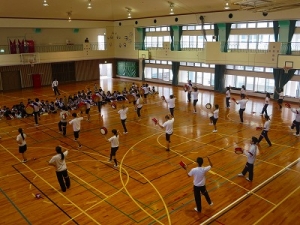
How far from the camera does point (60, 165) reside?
946cm

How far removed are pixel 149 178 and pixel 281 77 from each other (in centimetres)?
1830

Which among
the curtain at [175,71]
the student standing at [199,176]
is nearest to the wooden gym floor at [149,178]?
the student standing at [199,176]

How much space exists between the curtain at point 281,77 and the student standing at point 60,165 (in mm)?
20666

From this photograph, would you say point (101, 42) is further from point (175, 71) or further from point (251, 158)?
point (251, 158)

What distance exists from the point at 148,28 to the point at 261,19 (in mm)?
15225

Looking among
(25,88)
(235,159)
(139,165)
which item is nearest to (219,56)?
(235,159)

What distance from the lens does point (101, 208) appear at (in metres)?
8.98

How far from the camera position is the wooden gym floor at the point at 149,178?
862 cm

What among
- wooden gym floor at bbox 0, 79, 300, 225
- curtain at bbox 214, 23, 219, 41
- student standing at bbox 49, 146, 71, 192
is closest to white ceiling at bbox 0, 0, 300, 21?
curtain at bbox 214, 23, 219, 41

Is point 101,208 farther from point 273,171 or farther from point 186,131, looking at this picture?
point 186,131

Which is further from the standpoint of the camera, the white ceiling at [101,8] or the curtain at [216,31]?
the curtain at [216,31]

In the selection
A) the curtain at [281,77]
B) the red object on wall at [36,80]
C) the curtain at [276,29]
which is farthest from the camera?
the red object on wall at [36,80]

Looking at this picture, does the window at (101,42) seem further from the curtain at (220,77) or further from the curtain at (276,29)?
the curtain at (276,29)

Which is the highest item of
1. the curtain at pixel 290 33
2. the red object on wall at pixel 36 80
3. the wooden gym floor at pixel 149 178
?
the curtain at pixel 290 33
